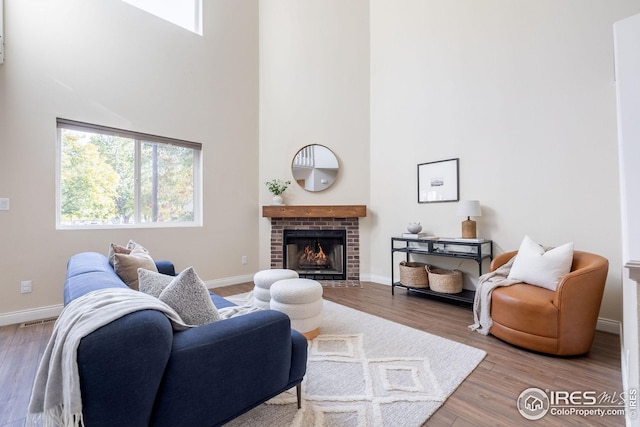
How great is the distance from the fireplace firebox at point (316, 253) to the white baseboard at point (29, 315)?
2.74 metres

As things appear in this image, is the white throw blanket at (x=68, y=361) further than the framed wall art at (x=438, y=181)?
No

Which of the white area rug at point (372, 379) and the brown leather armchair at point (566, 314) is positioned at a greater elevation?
the brown leather armchair at point (566, 314)

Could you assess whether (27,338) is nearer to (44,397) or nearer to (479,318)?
(44,397)

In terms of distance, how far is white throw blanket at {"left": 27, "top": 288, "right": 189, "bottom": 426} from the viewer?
0.85 meters

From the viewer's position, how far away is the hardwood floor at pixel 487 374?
1.52 m

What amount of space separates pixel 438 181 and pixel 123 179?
3985mm

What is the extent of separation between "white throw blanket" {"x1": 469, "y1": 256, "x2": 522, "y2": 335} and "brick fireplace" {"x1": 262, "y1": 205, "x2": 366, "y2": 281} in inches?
78.3

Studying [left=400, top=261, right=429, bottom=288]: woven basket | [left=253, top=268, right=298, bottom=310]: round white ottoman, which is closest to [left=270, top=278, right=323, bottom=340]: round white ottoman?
[left=253, top=268, right=298, bottom=310]: round white ottoman

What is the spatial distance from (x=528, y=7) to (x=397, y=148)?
1987 millimetres

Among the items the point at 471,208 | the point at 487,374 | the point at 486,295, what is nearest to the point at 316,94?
the point at 471,208

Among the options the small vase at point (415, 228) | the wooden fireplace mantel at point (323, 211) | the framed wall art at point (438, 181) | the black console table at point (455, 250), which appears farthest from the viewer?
the wooden fireplace mantel at point (323, 211)

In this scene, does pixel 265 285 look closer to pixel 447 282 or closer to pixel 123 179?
pixel 447 282

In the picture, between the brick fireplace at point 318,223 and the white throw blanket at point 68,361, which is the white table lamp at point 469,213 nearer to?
the brick fireplace at point 318,223

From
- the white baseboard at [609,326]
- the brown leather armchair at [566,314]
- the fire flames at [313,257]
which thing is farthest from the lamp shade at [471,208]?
the fire flames at [313,257]
